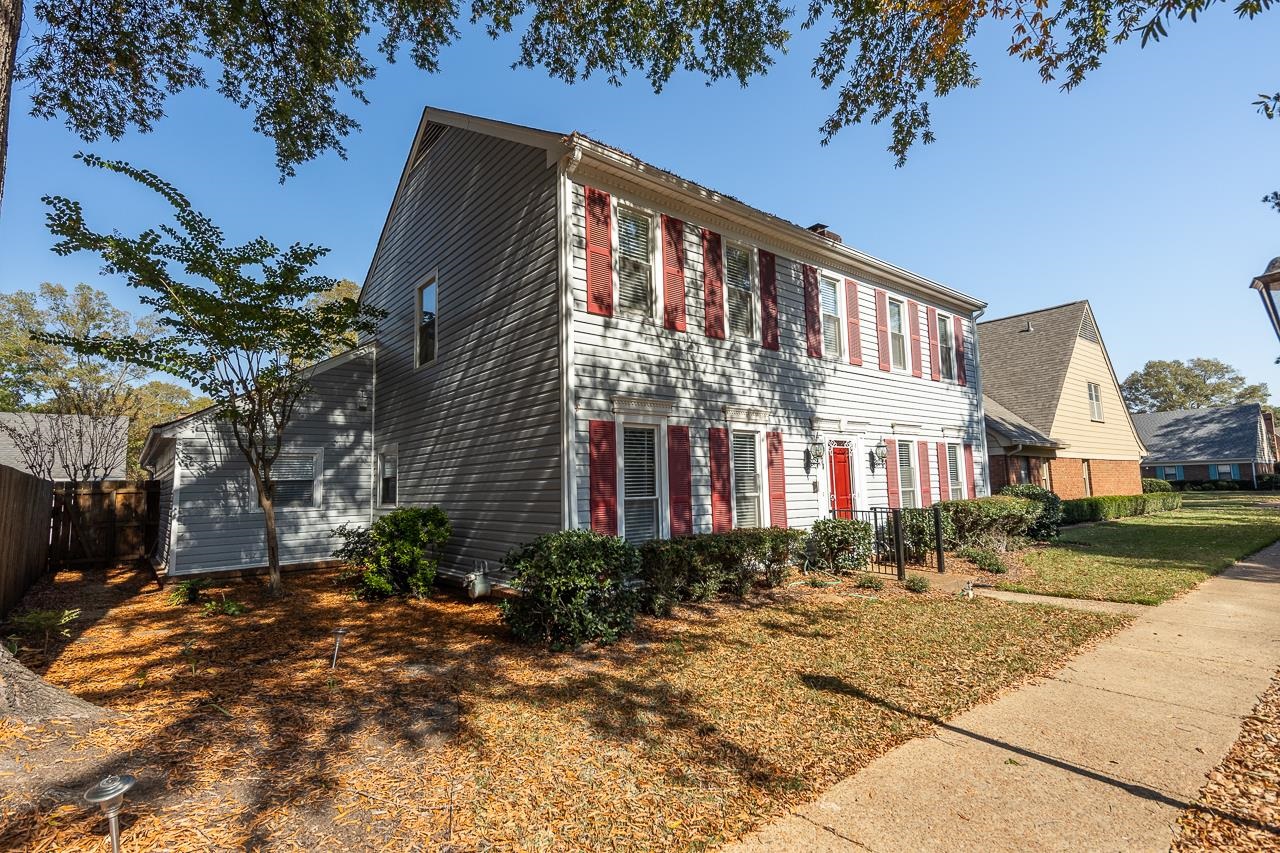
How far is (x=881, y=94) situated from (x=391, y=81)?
8.24 m

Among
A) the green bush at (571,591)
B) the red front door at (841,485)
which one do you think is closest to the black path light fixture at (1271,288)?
the green bush at (571,591)

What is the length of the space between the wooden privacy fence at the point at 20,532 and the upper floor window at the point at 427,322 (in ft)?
18.8

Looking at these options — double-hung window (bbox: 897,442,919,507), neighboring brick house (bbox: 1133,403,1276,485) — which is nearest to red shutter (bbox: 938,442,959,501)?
double-hung window (bbox: 897,442,919,507)

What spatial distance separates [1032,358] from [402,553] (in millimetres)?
24193

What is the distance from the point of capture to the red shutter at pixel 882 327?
12.8 metres

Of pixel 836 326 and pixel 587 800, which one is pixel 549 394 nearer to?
pixel 587 800

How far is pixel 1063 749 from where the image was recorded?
12.5 ft

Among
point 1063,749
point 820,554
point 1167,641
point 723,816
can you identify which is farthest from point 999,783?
point 820,554

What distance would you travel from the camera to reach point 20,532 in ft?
27.4

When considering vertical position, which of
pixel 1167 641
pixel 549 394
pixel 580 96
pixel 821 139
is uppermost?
pixel 580 96

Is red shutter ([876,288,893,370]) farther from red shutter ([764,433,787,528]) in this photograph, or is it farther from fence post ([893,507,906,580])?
fence post ([893,507,906,580])

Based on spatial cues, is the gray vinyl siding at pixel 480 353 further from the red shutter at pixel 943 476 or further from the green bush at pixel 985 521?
the red shutter at pixel 943 476

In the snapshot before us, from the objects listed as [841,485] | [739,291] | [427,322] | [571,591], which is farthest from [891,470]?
[427,322]

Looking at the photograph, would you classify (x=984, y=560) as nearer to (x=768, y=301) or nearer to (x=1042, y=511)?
(x=1042, y=511)
